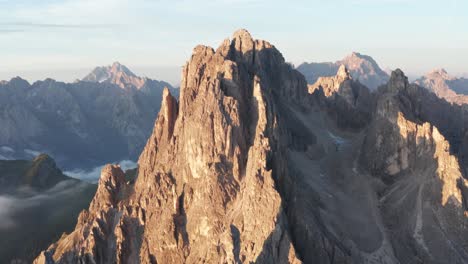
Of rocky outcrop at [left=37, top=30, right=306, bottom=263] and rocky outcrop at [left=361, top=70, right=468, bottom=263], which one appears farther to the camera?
rocky outcrop at [left=361, top=70, right=468, bottom=263]

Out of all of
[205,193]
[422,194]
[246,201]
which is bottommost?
[422,194]

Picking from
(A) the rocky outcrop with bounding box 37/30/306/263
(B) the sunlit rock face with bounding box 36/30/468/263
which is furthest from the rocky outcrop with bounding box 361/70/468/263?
(A) the rocky outcrop with bounding box 37/30/306/263

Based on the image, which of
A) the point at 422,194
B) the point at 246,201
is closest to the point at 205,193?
the point at 246,201

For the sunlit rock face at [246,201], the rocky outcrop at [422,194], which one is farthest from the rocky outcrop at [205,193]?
the rocky outcrop at [422,194]

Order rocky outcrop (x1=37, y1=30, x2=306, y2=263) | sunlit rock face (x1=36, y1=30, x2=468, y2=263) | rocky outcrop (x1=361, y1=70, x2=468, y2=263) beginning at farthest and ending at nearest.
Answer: rocky outcrop (x1=361, y1=70, x2=468, y2=263)
sunlit rock face (x1=36, y1=30, x2=468, y2=263)
rocky outcrop (x1=37, y1=30, x2=306, y2=263)

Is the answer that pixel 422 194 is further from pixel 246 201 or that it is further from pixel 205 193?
pixel 205 193

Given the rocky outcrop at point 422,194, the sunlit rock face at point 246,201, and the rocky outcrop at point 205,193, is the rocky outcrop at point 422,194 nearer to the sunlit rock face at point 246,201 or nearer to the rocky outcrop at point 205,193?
the sunlit rock face at point 246,201

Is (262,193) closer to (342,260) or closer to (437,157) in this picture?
(342,260)

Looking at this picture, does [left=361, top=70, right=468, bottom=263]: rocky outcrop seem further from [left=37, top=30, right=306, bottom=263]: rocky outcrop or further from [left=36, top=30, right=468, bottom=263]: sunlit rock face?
[left=37, top=30, right=306, bottom=263]: rocky outcrop
